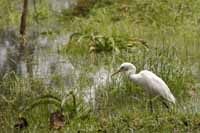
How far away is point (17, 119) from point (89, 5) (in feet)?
34.3

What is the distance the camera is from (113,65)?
Answer: 12164 millimetres

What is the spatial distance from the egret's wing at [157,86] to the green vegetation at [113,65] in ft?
0.55

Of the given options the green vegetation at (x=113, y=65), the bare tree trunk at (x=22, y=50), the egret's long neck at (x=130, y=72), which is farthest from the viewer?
the bare tree trunk at (x=22, y=50)

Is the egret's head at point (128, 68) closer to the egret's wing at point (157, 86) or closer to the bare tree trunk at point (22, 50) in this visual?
the egret's wing at point (157, 86)

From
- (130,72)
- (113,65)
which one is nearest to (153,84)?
(130,72)

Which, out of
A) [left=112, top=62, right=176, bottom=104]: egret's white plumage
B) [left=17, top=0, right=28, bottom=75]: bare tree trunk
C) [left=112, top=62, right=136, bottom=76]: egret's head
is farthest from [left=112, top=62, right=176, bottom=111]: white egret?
[left=17, top=0, right=28, bottom=75]: bare tree trunk

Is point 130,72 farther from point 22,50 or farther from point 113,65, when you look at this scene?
point 22,50

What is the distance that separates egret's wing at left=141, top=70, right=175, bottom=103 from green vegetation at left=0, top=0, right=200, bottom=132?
169 mm

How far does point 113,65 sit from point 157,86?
305 centimetres

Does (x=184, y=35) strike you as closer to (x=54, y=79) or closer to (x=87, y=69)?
(x=87, y=69)

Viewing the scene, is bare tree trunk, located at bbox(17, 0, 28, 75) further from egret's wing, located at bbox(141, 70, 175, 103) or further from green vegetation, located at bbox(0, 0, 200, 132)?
egret's wing, located at bbox(141, 70, 175, 103)

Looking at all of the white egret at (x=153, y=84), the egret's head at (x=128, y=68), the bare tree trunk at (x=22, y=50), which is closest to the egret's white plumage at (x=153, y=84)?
the white egret at (x=153, y=84)

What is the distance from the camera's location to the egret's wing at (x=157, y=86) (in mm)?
9070

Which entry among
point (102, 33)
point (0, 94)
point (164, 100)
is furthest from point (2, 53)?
point (164, 100)
